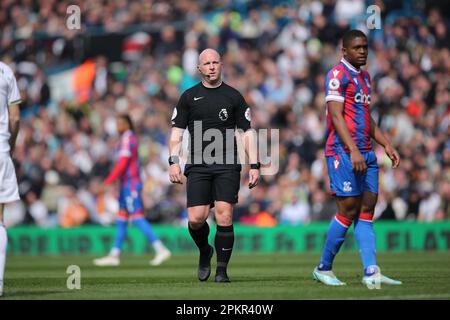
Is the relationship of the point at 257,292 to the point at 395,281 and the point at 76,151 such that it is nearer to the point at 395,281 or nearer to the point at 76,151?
the point at 395,281

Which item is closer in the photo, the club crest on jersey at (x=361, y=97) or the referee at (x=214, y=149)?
the club crest on jersey at (x=361, y=97)

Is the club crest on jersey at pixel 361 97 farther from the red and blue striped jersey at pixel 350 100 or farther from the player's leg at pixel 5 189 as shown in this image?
the player's leg at pixel 5 189

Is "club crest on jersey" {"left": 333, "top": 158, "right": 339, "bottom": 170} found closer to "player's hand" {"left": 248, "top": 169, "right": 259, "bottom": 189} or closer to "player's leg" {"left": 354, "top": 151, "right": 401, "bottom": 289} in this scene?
"player's leg" {"left": 354, "top": 151, "right": 401, "bottom": 289}

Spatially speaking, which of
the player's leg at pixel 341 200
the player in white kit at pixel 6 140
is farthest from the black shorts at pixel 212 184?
the player in white kit at pixel 6 140

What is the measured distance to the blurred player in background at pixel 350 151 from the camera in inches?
428

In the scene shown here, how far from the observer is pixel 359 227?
1111 centimetres

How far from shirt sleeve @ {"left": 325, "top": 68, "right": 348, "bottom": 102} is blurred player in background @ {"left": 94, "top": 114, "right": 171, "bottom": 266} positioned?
26.0 feet

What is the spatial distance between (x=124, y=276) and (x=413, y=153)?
1061 cm

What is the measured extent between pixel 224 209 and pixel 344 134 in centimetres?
176

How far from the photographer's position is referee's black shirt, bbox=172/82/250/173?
38.5 feet

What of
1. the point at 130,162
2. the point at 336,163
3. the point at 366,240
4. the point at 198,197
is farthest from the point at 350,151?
the point at 130,162

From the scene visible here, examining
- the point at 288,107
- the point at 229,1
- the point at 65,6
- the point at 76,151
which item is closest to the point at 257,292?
the point at 288,107

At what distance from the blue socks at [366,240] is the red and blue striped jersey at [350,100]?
75 centimetres

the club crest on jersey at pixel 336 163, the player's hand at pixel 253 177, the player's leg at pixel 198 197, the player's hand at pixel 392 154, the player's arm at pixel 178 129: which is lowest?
the player's leg at pixel 198 197
